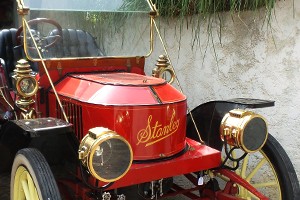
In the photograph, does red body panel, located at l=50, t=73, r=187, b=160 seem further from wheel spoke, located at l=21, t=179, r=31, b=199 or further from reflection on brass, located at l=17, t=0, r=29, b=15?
reflection on brass, located at l=17, t=0, r=29, b=15

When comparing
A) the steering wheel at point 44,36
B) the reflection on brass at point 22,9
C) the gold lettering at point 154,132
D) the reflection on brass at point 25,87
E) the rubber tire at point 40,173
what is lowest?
the rubber tire at point 40,173

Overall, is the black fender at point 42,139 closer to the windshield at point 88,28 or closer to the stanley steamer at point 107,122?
the stanley steamer at point 107,122

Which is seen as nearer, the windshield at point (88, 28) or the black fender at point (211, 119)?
the windshield at point (88, 28)

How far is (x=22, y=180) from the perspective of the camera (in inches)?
87.7

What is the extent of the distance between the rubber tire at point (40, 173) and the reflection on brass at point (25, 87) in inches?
19.0

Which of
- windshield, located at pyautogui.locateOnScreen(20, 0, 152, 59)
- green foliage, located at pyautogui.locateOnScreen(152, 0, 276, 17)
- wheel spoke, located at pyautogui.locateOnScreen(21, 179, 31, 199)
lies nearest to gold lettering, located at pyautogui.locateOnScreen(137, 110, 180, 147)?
wheel spoke, located at pyautogui.locateOnScreen(21, 179, 31, 199)

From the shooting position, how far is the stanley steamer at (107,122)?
2.08 metres

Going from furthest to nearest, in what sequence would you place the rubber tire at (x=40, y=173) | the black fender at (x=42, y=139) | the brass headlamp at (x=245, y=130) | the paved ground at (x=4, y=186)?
the paved ground at (x=4, y=186) < the brass headlamp at (x=245, y=130) < the black fender at (x=42, y=139) < the rubber tire at (x=40, y=173)

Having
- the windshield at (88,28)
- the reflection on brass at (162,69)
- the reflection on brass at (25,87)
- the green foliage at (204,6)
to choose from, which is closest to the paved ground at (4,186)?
the reflection on brass at (25,87)

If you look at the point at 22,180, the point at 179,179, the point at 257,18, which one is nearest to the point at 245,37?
the point at 257,18

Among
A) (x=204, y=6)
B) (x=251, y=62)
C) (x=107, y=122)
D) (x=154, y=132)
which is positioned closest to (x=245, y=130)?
(x=154, y=132)

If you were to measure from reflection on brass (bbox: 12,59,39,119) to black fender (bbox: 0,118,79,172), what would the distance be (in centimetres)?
23

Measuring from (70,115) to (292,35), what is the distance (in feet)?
5.55

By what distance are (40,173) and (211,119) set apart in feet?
4.47
